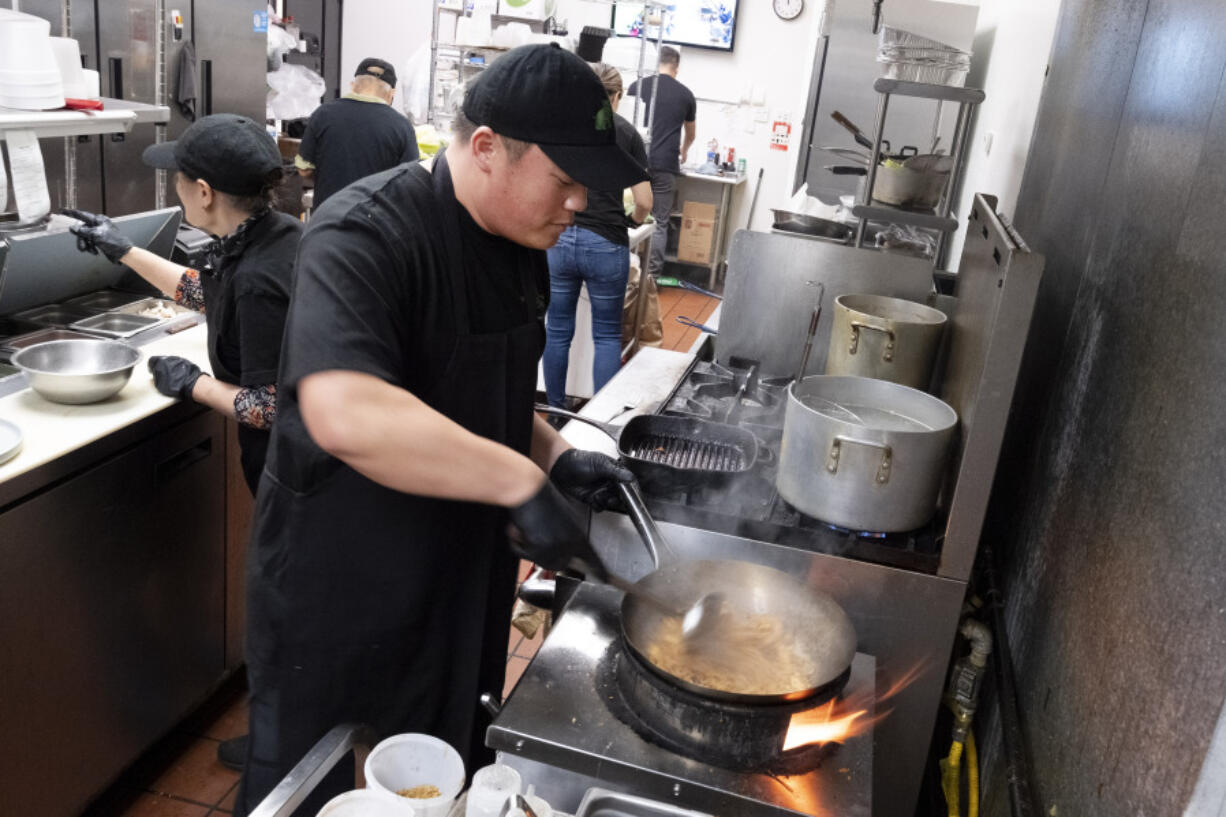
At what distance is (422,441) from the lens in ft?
4.47

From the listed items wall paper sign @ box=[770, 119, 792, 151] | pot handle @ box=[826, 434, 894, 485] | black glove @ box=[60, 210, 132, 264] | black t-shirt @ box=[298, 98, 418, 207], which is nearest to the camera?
pot handle @ box=[826, 434, 894, 485]

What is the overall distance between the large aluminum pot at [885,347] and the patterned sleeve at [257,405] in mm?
1394

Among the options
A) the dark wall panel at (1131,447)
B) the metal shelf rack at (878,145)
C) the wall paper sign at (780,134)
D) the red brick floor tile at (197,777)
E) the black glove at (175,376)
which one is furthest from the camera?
the wall paper sign at (780,134)

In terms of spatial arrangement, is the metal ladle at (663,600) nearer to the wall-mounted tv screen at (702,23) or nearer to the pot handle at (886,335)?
the pot handle at (886,335)

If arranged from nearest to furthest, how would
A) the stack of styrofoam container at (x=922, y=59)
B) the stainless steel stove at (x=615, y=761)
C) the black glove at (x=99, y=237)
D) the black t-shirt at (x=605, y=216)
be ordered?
1. the stainless steel stove at (x=615, y=761)
2. the black glove at (x=99, y=237)
3. the stack of styrofoam container at (x=922, y=59)
4. the black t-shirt at (x=605, y=216)

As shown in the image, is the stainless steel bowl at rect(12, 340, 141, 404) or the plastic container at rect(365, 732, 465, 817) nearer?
the plastic container at rect(365, 732, 465, 817)

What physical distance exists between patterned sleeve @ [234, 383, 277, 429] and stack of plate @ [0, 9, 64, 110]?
1064mm

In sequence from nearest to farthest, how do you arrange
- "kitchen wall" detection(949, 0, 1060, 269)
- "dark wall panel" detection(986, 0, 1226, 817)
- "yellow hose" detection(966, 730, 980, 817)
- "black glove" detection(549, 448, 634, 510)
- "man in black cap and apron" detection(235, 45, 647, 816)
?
"dark wall panel" detection(986, 0, 1226, 817) → "man in black cap and apron" detection(235, 45, 647, 816) → "black glove" detection(549, 448, 634, 510) → "yellow hose" detection(966, 730, 980, 817) → "kitchen wall" detection(949, 0, 1060, 269)

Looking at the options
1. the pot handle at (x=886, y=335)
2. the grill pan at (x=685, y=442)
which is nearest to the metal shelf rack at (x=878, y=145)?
the pot handle at (x=886, y=335)

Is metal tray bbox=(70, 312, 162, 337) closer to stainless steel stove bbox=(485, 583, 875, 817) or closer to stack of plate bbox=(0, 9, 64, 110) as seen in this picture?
stack of plate bbox=(0, 9, 64, 110)

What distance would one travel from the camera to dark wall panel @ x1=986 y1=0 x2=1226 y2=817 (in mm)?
1108

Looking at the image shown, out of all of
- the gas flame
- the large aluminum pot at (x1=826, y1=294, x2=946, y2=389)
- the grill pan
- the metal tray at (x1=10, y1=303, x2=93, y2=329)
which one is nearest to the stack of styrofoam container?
the large aluminum pot at (x1=826, y1=294, x2=946, y2=389)

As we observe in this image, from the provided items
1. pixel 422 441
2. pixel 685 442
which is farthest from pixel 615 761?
pixel 685 442

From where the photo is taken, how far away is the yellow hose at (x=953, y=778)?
201 cm
